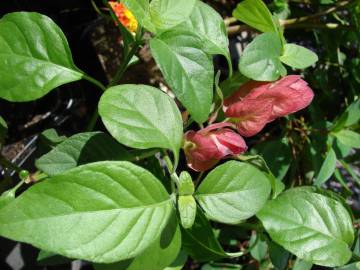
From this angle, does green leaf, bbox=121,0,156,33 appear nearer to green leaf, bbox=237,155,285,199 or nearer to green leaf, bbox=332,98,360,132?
green leaf, bbox=237,155,285,199

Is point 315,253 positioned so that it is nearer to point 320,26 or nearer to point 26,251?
point 320,26

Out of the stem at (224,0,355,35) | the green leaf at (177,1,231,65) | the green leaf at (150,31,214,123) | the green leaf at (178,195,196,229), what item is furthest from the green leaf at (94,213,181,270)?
the stem at (224,0,355,35)

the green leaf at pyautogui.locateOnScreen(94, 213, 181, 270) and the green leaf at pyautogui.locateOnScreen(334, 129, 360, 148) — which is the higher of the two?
the green leaf at pyautogui.locateOnScreen(94, 213, 181, 270)

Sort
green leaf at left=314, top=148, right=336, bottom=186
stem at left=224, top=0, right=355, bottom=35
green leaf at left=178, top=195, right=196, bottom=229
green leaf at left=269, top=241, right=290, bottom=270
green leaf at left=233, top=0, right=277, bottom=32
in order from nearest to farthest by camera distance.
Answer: green leaf at left=178, top=195, right=196, bottom=229 → green leaf at left=233, top=0, right=277, bottom=32 → green leaf at left=269, top=241, right=290, bottom=270 → green leaf at left=314, top=148, right=336, bottom=186 → stem at left=224, top=0, right=355, bottom=35

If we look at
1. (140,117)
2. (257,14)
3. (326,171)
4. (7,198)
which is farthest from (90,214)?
(326,171)

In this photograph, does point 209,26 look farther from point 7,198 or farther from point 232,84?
point 7,198

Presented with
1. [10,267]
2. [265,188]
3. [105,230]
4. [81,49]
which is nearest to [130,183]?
[105,230]

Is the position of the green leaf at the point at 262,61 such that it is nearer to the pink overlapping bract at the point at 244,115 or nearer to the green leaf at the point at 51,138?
the pink overlapping bract at the point at 244,115

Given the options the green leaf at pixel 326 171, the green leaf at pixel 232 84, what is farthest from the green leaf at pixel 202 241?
the green leaf at pixel 326 171
